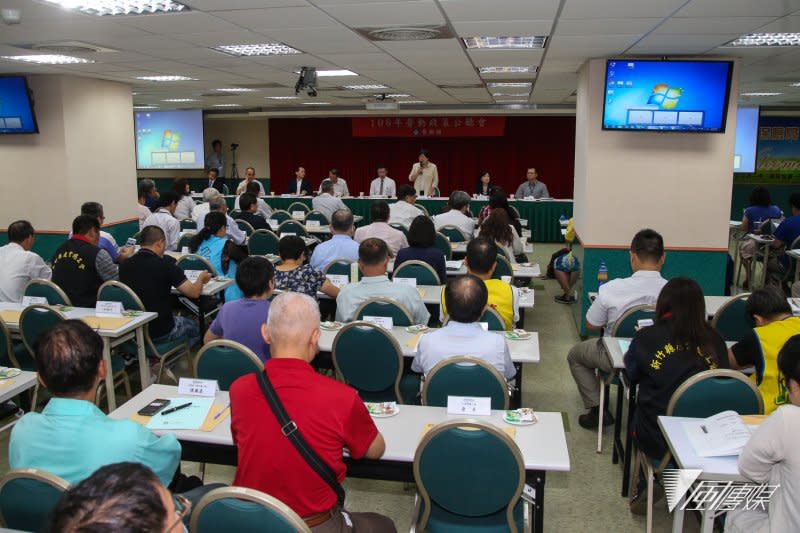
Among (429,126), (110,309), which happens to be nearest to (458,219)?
(110,309)

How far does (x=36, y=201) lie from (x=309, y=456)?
8.16 m

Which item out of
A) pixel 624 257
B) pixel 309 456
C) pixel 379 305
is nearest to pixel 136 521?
pixel 309 456

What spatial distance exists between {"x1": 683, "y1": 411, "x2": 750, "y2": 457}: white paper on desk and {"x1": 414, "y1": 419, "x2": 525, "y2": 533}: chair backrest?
0.83 m

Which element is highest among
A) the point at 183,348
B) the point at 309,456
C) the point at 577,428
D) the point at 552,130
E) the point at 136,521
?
the point at 552,130

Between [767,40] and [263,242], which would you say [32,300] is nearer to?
[263,242]

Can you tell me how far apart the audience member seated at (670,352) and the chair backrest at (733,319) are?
1504 millimetres

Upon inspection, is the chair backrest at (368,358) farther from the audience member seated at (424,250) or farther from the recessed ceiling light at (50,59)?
the recessed ceiling light at (50,59)

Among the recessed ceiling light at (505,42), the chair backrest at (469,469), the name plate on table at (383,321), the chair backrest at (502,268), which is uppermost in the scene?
the recessed ceiling light at (505,42)

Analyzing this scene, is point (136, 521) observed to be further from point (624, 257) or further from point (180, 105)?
point (180, 105)

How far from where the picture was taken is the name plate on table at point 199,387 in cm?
318

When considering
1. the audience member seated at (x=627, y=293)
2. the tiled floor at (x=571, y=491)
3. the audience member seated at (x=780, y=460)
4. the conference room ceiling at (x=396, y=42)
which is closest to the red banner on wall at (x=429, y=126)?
the conference room ceiling at (x=396, y=42)

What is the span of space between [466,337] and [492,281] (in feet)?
3.76

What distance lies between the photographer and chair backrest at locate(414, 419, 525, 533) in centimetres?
237

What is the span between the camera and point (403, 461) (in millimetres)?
2629
